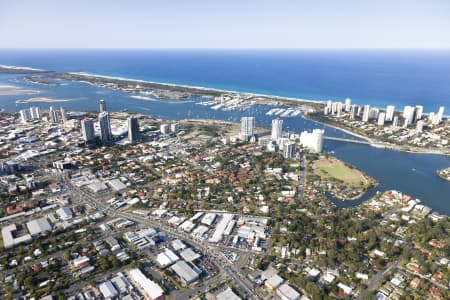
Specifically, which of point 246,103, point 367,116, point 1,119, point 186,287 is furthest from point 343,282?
point 1,119

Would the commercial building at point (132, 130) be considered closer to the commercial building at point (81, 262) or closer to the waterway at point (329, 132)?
the waterway at point (329, 132)

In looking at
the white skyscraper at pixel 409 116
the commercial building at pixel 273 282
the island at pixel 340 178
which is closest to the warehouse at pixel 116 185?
the commercial building at pixel 273 282

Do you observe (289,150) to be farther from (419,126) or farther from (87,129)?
(87,129)

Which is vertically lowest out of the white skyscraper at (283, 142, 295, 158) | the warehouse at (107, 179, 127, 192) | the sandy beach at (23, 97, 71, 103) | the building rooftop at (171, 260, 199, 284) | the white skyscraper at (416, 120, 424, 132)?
the building rooftop at (171, 260, 199, 284)

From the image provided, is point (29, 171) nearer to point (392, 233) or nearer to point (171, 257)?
point (171, 257)

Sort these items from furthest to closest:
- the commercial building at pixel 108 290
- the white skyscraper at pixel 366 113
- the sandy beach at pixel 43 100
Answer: the sandy beach at pixel 43 100
the white skyscraper at pixel 366 113
the commercial building at pixel 108 290

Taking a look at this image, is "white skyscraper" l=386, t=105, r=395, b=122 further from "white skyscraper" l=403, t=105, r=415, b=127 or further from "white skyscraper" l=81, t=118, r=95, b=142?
"white skyscraper" l=81, t=118, r=95, b=142

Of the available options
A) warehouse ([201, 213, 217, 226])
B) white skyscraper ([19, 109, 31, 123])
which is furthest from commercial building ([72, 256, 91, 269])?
white skyscraper ([19, 109, 31, 123])
